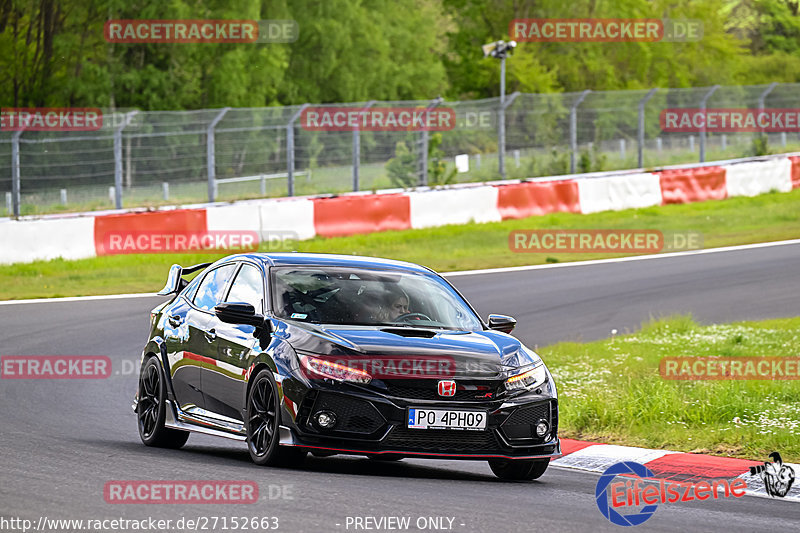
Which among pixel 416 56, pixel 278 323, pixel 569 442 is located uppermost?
pixel 416 56

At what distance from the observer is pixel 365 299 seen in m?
8.95

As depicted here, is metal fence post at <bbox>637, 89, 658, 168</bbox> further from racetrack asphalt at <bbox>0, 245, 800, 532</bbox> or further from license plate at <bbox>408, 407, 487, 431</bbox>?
license plate at <bbox>408, 407, 487, 431</bbox>

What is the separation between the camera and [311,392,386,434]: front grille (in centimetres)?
784

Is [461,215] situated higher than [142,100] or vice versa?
[142,100]

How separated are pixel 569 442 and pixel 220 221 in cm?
1432

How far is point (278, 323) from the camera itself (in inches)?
334

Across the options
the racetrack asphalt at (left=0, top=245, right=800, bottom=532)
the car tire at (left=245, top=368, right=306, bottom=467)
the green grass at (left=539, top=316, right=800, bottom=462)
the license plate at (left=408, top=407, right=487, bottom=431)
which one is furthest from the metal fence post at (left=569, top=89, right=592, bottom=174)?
the license plate at (left=408, top=407, right=487, bottom=431)

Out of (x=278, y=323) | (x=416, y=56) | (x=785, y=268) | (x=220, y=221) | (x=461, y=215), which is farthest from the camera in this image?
(x=416, y=56)

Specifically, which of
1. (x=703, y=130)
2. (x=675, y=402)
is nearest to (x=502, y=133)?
(x=703, y=130)

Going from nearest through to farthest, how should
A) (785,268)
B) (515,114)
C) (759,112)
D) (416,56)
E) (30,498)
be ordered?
(30,498) < (785,268) < (515,114) < (759,112) < (416,56)

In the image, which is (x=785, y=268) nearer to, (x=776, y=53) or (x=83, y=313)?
(x=83, y=313)

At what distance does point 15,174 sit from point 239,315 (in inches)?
647

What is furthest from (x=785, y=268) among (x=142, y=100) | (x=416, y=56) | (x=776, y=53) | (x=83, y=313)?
(x=776, y=53)

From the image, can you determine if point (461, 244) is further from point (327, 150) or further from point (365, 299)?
point (365, 299)
